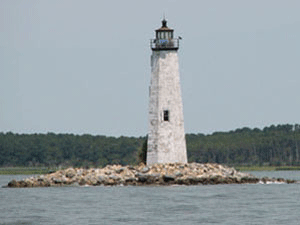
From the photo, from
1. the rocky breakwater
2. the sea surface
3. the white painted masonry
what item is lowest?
the sea surface

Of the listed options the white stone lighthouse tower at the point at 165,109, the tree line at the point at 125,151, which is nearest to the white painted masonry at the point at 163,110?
the white stone lighthouse tower at the point at 165,109

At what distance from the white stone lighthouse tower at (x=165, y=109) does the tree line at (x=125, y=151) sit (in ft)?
215

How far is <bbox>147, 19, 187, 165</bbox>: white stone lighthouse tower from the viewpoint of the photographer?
165 ft

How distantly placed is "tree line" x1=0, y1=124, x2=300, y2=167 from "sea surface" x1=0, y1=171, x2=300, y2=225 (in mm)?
68965

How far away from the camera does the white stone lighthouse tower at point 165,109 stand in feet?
165

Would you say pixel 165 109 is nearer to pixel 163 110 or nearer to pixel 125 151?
pixel 163 110

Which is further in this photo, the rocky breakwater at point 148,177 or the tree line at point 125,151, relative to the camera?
the tree line at point 125,151

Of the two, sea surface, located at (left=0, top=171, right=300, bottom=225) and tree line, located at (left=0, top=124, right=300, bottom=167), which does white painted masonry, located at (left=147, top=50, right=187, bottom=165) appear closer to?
sea surface, located at (left=0, top=171, right=300, bottom=225)

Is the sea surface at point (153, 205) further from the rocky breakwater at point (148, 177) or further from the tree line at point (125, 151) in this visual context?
the tree line at point (125, 151)

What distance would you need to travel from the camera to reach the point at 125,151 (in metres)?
124

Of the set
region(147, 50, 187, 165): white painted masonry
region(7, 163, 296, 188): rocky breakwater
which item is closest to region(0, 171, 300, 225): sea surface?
region(7, 163, 296, 188): rocky breakwater

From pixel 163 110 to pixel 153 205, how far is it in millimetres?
12014

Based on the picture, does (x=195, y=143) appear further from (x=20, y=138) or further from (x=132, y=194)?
(x=132, y=194)

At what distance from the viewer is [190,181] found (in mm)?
49500
